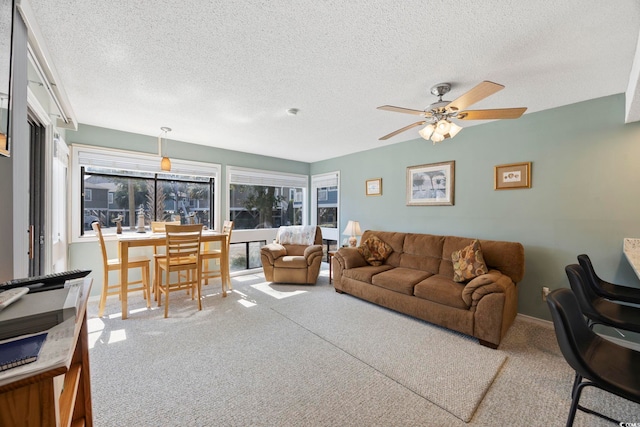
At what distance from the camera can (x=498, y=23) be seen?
1.60m

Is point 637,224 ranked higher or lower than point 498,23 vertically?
lower

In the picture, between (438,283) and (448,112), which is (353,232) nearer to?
(438,283)

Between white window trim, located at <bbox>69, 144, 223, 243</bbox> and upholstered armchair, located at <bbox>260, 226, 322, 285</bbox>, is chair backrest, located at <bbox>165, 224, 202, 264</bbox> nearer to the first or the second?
upholstered armchair, located at <bbox>260, 226, 322, 285</bbox>

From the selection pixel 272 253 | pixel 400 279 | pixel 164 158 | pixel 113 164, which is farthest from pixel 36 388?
pixel 113 164

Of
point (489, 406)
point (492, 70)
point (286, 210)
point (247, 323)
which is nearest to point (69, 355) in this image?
point (489, 406)

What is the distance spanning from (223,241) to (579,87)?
4.37 m

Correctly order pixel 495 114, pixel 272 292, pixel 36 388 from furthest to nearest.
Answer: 1. pixel 272 292
2. pixel 495 114
3. pixel 36 388

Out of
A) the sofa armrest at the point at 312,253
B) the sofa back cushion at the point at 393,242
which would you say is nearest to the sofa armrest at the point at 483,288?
the sofa back cushion at the point at 393,242

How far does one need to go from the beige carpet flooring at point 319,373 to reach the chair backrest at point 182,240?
0.74 meters

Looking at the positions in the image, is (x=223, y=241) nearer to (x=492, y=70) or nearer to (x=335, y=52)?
(x=335, y=52)

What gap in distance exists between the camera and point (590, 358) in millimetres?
1396

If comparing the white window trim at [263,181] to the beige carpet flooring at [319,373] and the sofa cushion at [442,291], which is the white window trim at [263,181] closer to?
the beige carpet flooring at [319,373]

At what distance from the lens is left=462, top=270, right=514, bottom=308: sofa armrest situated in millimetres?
2447

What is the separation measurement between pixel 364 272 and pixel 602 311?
2233 mm
